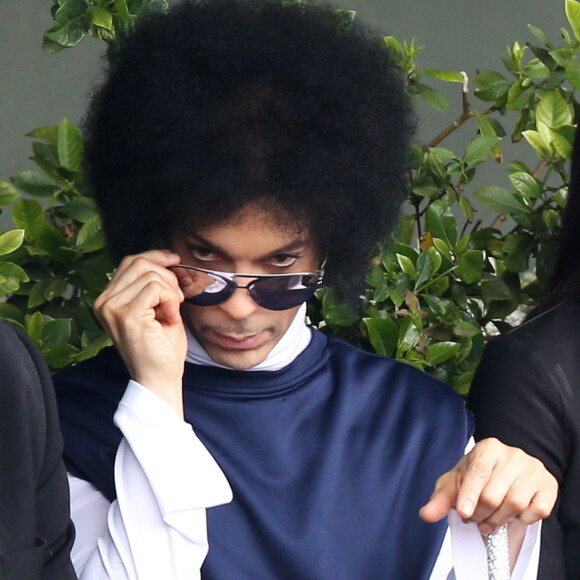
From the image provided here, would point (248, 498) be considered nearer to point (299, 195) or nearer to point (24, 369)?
point (299, 195)

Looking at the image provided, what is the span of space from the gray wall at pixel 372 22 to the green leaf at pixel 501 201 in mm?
903

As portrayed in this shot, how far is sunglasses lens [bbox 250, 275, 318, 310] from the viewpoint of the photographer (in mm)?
2461

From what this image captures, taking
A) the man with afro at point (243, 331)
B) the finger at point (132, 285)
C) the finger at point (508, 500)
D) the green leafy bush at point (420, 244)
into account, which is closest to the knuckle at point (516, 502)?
the finger at point (508, 500)

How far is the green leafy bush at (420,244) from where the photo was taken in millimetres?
3008

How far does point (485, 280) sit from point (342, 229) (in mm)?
726

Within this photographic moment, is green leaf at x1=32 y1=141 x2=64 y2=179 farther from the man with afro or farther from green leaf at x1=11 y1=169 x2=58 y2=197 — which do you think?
the man with afro

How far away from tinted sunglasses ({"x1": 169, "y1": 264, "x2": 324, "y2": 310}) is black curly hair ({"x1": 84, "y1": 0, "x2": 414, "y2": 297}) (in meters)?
0.10

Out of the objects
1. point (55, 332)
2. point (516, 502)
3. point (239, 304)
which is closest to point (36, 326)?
point (55, 332)

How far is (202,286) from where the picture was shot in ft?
8.08

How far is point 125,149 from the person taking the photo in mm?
2604

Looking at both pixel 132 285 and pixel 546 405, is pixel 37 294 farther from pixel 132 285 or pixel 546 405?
pixel 546 405

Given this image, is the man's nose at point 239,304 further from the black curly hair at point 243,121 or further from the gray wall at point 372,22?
the gray wall at point 372,22

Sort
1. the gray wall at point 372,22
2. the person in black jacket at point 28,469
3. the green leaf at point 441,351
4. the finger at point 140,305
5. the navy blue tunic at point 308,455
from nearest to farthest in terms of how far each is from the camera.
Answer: the person in black jacket at point 28,469
the finger at point 140,305
the navy blue tunic at point 308,455
the green leaf at point 441,351
the gray wall at point 372,22

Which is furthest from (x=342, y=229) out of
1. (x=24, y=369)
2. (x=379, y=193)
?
(x=24, y=369)
